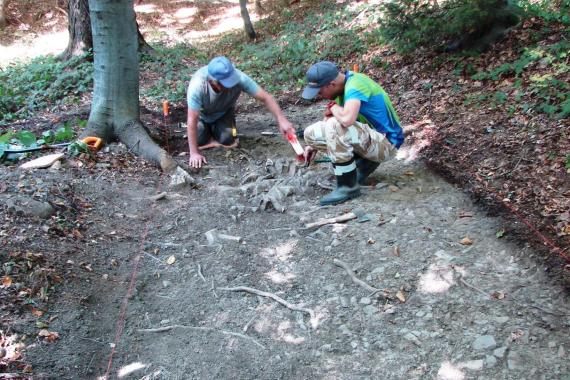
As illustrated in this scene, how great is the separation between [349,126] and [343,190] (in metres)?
0.55

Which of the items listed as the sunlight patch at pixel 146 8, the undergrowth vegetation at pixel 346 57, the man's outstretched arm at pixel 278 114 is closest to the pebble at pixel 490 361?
the man's outstretched arm at pixel 278 114

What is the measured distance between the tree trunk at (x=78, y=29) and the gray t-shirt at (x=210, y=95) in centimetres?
524

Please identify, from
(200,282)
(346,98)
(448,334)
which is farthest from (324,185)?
(448,334)

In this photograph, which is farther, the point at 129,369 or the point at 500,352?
the point at 129,369

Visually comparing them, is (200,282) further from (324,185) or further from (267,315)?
(324,185)

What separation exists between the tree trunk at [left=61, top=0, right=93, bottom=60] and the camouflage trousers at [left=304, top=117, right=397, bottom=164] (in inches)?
275

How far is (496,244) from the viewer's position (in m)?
3.17

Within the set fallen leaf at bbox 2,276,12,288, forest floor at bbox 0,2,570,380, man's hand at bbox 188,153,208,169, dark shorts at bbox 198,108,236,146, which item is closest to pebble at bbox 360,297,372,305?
forest floor at bbox 0,2,570,380

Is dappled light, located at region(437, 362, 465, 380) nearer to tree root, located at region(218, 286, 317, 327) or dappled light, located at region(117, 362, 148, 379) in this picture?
tree root, located at region(218, 286, 317, 327)

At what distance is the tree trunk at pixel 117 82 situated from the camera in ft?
15.9

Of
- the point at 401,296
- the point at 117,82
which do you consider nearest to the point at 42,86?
the point at 117,82

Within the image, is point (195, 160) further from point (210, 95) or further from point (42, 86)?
point (42, 86)

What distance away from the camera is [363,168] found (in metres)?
4.20

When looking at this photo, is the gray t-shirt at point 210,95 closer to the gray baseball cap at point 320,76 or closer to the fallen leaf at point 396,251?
the gray baseball cap at point 320,76
